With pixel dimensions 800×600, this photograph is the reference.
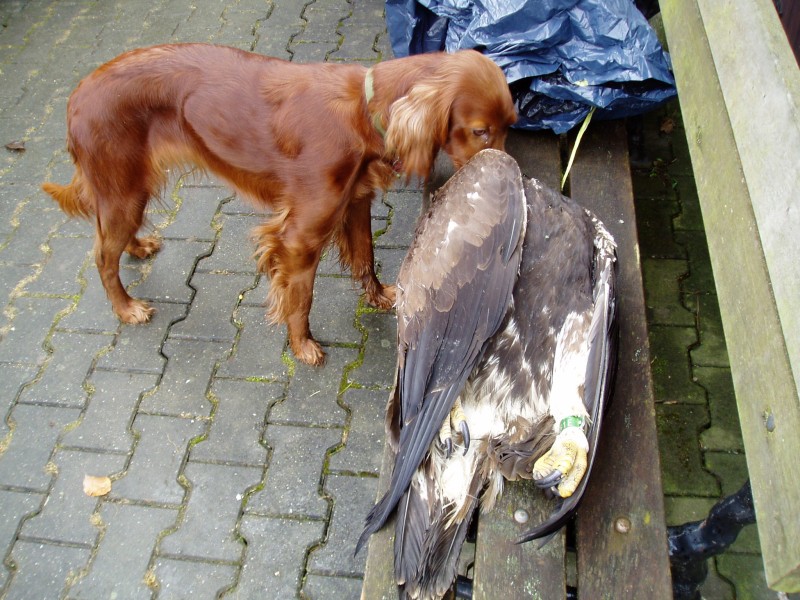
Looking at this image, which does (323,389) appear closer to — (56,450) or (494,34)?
(56,450)

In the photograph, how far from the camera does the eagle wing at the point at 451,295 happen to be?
6.98ft

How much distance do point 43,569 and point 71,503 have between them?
0.83 feet

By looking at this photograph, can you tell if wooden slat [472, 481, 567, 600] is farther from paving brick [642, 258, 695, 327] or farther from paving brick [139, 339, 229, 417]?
paving brick [642, 258, 695, 327]

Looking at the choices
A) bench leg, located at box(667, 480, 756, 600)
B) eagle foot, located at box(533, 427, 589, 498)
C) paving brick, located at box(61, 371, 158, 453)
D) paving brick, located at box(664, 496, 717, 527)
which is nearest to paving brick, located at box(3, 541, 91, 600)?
paving brick, located at box(61, 371, 158, 453)

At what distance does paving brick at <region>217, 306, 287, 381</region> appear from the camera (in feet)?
10.4

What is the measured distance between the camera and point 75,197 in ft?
10.2

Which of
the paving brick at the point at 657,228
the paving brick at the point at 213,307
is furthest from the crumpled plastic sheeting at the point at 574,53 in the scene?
the paving brick at the point at 213,307

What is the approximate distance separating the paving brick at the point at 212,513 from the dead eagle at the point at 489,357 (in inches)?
33.1

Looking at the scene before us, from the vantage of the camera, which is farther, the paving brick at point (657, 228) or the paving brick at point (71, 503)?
the paving brick at point (657, 228)

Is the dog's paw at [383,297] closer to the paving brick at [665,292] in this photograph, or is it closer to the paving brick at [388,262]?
the paving brick at [388,262]

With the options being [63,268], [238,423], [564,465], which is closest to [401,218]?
[238,423]

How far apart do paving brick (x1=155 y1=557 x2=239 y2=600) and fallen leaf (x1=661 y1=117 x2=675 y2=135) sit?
10.7 ft

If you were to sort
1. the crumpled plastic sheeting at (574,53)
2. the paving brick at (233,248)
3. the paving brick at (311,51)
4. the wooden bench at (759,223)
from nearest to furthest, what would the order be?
the wooden bench at (759,223) → the crumpled plastic sheeting at (574,53) → the paving brick at (233,248) → the paving brick at (311,51)

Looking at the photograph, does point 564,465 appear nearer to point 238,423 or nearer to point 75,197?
point 238,423
